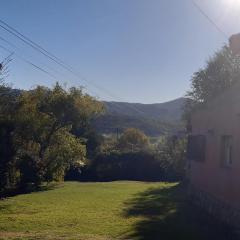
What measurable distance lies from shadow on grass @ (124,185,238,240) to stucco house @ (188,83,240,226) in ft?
2.13

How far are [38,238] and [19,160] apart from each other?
2027 cm

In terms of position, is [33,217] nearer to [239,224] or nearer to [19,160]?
[239,224]

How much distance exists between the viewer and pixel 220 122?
19.3 metres

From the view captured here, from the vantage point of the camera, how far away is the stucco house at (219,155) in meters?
17.5

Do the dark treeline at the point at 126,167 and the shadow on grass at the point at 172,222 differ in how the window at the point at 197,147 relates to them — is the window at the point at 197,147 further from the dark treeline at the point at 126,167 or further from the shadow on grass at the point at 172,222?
the dark treeline at the point at 126,167

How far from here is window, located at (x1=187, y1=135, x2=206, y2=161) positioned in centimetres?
2175

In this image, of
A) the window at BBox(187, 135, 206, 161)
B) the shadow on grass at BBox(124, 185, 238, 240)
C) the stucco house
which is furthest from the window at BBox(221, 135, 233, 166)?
the window at BBox(187, 135, 206, 161)

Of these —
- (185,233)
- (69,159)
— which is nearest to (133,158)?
(69,159)

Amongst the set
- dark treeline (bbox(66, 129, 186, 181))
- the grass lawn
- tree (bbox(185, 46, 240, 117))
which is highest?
tree (bbox(185, 46, 240, 117))

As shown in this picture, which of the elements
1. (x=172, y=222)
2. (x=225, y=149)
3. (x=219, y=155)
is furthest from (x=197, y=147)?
(x=172, y=222)

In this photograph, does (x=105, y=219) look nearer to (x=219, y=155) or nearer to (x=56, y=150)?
(x=219, y=155)

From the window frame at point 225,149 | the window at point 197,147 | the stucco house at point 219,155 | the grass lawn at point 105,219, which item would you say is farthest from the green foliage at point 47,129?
the window frame at point 225,149

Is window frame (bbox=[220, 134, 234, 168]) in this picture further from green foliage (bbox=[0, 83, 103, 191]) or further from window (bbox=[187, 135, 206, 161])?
green foliage (bbox=[0, 83, 103, 191])

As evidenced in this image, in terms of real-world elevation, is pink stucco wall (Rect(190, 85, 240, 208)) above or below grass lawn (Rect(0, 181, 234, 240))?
above
